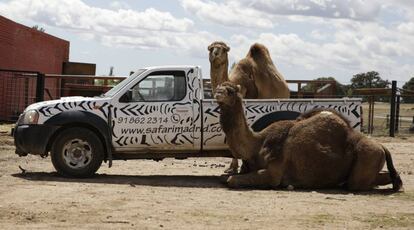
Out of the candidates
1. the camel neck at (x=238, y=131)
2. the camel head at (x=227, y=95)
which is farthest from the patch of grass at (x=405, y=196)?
the camel head at (x=227, y=95)

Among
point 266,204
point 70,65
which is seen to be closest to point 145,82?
point 266,204

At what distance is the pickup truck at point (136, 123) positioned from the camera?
12703mm

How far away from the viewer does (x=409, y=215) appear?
977 centimetres

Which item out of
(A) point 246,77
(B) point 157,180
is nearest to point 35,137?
(B) point 157,180

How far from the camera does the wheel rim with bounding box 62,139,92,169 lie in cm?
1274

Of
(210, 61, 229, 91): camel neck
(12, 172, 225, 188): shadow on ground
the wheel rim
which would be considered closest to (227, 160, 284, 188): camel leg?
(12, 172, 225, 188): shadow on ground

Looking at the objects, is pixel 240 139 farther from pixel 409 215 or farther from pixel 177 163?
pixel 177 163

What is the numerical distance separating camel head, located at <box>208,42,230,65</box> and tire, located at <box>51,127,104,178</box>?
344 centimetres

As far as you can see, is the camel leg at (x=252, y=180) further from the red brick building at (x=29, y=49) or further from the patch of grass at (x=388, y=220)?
the red brick building at (x=29, y=49)

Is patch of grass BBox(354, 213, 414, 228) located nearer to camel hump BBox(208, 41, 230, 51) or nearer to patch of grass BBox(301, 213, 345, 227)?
patch of grass BBox(301, 213, 345, 227)

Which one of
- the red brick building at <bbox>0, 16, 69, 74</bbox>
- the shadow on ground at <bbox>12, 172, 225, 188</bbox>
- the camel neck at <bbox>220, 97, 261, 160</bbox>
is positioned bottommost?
the shadow on ground at <bbox>12, 172, 225, 188</bbox>

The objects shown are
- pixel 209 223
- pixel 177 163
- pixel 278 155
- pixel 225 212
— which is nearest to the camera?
pixel 209 223

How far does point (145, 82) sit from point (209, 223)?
16.0 ft

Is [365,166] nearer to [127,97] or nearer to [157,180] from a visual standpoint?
[157,180]
